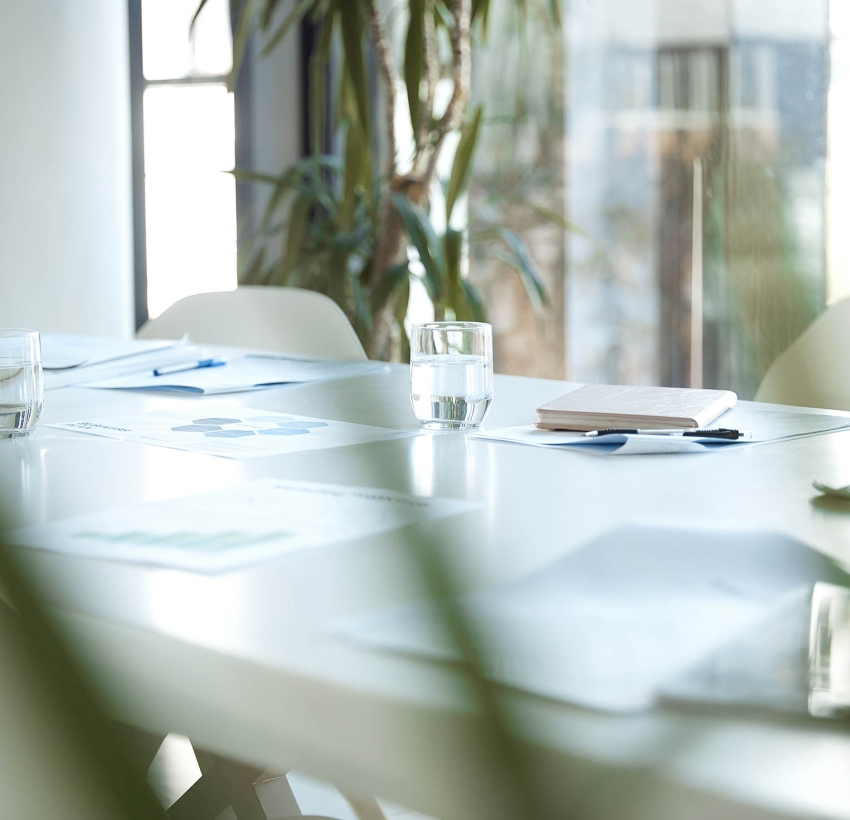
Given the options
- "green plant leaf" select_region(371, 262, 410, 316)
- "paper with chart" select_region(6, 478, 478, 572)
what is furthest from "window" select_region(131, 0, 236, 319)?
"paper with chart" select_region(6, 478, 478, 572)

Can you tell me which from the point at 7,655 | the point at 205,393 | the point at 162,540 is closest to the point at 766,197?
the point at 7,655

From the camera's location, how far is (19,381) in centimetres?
93

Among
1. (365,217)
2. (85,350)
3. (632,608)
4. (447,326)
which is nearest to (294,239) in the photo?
(365,217)

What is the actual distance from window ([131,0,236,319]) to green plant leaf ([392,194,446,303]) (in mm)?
1166

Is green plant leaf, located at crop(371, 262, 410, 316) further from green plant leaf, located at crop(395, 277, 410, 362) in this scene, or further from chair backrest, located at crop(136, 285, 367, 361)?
chair backrest, located at crop(136, 285, 367, 361)

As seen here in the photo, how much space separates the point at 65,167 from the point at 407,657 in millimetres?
3028

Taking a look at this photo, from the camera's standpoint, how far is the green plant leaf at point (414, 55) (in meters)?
2.37

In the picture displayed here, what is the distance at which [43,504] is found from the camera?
0.68 m

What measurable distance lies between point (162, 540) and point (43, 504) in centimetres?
14

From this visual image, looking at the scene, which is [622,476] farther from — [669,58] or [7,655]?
[669,58]

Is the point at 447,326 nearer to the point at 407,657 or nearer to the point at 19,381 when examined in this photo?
the point at 19,381

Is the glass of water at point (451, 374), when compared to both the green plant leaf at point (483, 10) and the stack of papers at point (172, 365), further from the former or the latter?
the green plant leaf at point (483, 10)

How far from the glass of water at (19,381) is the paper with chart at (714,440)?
39 cm

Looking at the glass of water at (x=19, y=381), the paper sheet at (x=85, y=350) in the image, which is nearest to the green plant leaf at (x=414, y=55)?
the paper sheet at (x=85, y=350)
